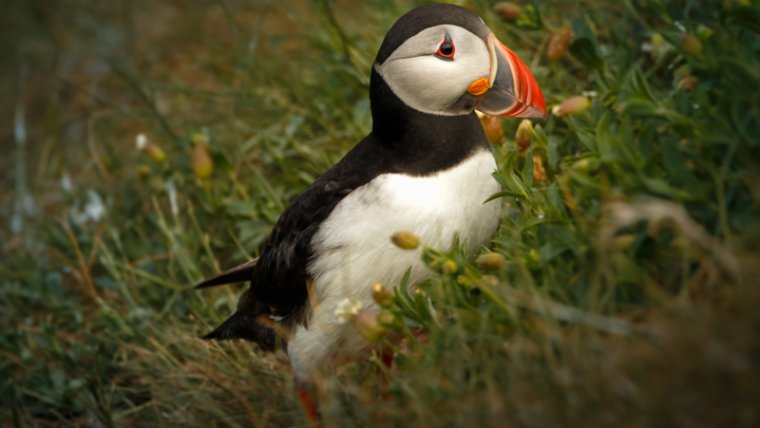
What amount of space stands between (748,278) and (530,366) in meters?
0.50

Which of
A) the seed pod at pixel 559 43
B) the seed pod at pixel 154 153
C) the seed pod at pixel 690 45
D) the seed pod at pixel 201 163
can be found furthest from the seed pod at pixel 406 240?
the seed pod at pixel 154 153

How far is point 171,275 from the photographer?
13.3ft

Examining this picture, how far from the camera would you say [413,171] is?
280 centimetres

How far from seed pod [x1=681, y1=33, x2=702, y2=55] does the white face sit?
564 millimetres

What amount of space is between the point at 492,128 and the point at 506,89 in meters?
0.33

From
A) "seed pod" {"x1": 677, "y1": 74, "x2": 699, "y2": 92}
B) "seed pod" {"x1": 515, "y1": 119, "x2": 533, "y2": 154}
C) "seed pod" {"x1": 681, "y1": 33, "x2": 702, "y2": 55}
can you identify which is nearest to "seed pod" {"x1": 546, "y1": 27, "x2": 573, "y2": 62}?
"seed pod" {"x1": 515, "y1": 119, "x2": 533, "y2": 154}

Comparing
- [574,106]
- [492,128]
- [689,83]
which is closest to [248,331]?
[492,128]

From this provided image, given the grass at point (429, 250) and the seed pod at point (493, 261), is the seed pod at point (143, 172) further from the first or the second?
the seed pod at point (493, 261)

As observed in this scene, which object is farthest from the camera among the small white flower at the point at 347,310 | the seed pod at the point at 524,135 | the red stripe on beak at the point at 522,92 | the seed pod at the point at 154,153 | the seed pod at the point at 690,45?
the seed pod at the point at 154,153

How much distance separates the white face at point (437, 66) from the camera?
2.75m

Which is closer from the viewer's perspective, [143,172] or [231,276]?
[231,276]

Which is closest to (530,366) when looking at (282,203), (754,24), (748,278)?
(748,278)

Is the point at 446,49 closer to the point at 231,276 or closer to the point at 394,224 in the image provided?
the point at 394,224

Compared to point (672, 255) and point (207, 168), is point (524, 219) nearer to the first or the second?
point (672, 255)
